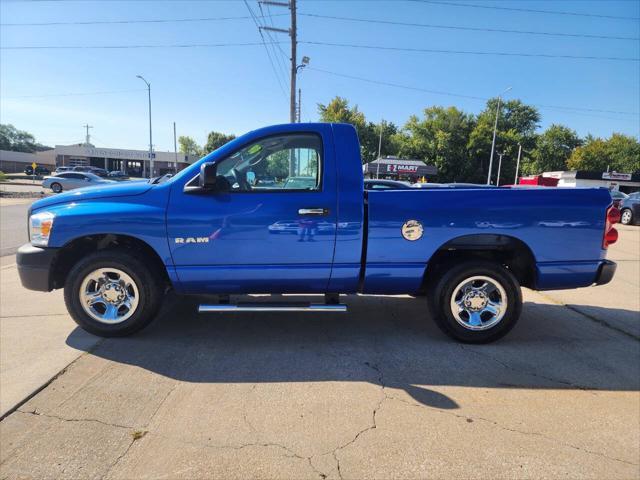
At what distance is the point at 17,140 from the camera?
12400 cm

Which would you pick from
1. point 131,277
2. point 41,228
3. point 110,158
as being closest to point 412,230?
point 131,277

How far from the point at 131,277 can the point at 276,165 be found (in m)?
1.71

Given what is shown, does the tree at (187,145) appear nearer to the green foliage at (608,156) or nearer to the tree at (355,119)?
the tree at (355,119)

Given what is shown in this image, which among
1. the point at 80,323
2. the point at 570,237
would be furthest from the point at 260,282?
the point at 570,237

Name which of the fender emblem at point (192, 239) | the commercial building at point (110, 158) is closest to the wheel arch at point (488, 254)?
the fender emblem at point (192, 239)

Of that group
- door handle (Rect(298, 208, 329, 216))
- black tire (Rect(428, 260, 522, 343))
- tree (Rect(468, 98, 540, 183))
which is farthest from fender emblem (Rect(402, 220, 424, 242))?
tree (Rect(468, 98, 540, 183))

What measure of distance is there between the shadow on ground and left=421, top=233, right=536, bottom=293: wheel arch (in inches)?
25.7

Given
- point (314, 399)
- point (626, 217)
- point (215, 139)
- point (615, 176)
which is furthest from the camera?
point (215, 139)

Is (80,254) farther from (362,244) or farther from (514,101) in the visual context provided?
(514,101)

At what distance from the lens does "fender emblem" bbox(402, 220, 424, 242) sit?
373 centimetres

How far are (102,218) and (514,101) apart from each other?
3618 inches

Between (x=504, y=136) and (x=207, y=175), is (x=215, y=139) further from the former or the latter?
(x=207, y=175)

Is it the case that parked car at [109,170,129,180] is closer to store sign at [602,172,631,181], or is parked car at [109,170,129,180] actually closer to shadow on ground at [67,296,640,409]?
shadow on ground at [67,296,640,409]

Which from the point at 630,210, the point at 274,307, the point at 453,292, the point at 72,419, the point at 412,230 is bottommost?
the point at 72,419
